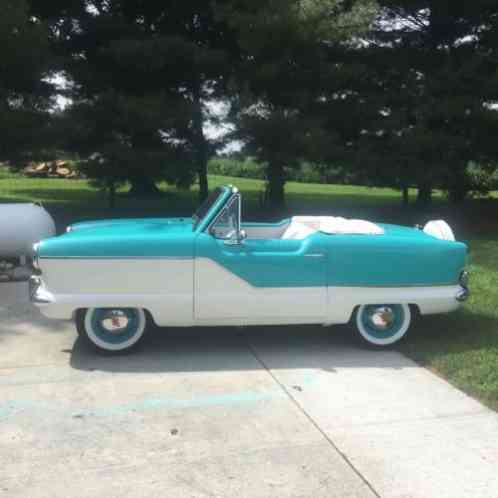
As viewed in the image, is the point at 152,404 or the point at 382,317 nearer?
the point at 152,404

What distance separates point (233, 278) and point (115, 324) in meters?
1.00

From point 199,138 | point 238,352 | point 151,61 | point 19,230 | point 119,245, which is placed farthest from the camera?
point 199,138

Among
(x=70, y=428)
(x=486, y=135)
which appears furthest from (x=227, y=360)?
(x=486, y=135)

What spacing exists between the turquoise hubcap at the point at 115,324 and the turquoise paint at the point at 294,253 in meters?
0.48

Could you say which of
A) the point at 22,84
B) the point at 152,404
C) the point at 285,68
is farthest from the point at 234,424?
the point at 22,84

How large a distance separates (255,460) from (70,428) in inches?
45.3

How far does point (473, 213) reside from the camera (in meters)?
15.6

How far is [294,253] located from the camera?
5113mm

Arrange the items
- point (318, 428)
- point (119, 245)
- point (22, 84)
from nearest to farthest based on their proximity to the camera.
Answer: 1. point (318, 428)
2. point (119, 245)
3. point (22, 84)

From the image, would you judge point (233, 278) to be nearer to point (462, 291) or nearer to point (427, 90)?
point (462, 291)

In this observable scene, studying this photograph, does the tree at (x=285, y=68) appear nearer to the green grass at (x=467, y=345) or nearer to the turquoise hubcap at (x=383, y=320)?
the green grass at (x=467, y=345)

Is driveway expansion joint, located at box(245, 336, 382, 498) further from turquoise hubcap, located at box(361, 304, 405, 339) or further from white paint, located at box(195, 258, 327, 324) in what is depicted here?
turquoise hubcap, located at box(361, 304, 405, 339)

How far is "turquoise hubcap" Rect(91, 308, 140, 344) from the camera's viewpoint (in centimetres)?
505

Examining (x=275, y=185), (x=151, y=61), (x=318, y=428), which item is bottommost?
(x=318, y=428)
